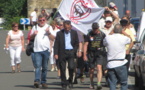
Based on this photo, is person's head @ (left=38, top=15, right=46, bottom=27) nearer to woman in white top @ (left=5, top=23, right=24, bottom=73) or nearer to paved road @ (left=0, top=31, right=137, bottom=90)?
paved road @ (left=0, top=31, right=137, bottom=90)

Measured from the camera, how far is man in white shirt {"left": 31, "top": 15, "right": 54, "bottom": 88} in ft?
57.9

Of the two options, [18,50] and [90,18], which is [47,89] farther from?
[18,50]

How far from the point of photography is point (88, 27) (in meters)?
19.1

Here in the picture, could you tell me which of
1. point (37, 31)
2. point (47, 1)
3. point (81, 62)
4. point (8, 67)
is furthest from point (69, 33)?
point (47, 1)

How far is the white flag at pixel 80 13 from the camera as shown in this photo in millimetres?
19203

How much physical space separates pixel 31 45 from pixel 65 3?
1.88m

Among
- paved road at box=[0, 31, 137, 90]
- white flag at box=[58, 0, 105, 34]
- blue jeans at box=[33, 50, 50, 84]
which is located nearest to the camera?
blue jeans at box=[33, 50, 50, 84]

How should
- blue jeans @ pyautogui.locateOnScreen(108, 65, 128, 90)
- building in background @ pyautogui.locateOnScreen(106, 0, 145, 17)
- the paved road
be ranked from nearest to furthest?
1. blue jeans @ pyautogui.locateOnScreen(108, 65, 128, 90)
2. the paved road
3. building in background @ pyautogui.locateOnScreen(106, 0, 145, 17)

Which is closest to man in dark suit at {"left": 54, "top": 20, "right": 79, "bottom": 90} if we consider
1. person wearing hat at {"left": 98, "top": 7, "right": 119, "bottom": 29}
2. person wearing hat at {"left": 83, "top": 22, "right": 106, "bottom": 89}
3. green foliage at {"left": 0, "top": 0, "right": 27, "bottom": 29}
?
person wearing hat at {"left": 83, "top": 22, "right": 106, "bottom": 89}

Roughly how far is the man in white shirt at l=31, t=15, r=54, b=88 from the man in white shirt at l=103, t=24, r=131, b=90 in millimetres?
3463

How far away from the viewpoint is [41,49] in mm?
17656

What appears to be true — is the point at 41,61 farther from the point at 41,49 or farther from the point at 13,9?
the point at 13,9

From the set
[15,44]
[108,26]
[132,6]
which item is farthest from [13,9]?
[108,26]

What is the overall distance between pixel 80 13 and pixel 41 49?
7.10ft
